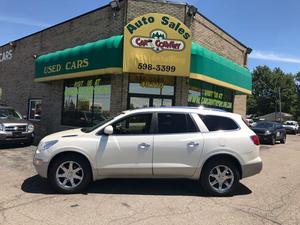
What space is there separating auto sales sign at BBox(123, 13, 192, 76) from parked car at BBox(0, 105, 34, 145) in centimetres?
475

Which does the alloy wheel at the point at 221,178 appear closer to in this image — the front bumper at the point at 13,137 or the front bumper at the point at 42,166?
the front bumper at the point at 42,166

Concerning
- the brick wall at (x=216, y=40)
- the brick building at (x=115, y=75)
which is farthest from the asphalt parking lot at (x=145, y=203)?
the brick wall at (x=216, y=40)

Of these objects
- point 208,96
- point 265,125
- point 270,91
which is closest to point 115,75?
point 208,96

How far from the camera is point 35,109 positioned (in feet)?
69.7

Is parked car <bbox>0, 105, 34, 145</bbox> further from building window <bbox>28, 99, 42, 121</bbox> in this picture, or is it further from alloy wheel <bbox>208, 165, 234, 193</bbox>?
alloy wheel <bbox>208, 165, 234, 193</bbox>

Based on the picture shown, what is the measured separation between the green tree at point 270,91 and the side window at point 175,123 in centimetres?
7893

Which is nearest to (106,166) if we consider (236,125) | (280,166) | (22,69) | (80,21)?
(236,125)

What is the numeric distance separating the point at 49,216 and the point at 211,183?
326cm

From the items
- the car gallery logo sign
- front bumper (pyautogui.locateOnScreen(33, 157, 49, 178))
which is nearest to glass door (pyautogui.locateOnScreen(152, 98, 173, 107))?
the car gallery logo sign

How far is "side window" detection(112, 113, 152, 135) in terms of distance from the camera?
7.39m

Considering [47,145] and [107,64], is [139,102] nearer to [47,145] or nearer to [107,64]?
[107,64]

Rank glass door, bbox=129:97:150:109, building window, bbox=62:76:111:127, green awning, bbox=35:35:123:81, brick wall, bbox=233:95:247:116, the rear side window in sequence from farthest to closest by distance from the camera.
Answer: brick wall, bbox=233:95:247:116 → building window, bbox=62:76:111:127 → glass door, bbox=129:97:150:109 → green awning, bbox=35:35:123:81 → the rear side window

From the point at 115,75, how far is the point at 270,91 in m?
76.7

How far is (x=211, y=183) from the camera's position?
7.35 m
